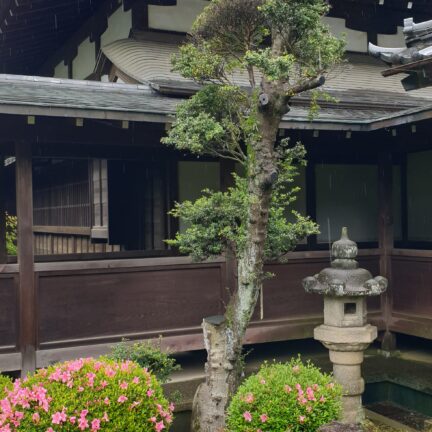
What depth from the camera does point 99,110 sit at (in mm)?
7293

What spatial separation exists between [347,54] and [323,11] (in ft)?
20.6

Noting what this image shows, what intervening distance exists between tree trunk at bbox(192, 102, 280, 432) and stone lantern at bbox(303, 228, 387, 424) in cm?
108

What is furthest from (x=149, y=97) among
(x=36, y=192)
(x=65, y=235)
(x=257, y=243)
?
(x=36, y=192)

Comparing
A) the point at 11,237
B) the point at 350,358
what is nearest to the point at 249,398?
the point at 350,358

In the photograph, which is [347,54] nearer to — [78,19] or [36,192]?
[78,19]

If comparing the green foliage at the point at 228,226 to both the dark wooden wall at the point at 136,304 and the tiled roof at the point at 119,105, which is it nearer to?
the tiled roof at the point at 119,105

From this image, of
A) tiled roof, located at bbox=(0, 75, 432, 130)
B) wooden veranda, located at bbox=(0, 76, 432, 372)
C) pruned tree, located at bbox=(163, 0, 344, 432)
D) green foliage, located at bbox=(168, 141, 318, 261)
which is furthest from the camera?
wooden veranda, located at bbox=(0, 76, 432, 372)

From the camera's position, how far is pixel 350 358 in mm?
6895

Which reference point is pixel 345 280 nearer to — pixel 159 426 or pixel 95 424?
pixel 159 426

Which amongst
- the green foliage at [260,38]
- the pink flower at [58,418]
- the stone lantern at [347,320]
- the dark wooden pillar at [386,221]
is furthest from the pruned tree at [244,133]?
the dark wooden pillar at [386,221]

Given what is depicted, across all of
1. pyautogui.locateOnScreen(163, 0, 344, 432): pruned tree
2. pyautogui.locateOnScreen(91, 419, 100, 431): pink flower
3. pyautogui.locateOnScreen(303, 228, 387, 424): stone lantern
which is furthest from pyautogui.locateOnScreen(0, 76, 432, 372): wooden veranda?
pyautogui.locateOnScreen(91, 419, 100, 431): pink flower

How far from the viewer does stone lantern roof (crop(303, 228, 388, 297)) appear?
6.88m

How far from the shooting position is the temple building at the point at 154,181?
7.97m

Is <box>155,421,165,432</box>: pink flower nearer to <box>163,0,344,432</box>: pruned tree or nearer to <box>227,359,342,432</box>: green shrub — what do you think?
<box>227,359,342,432</box>: green shrub
